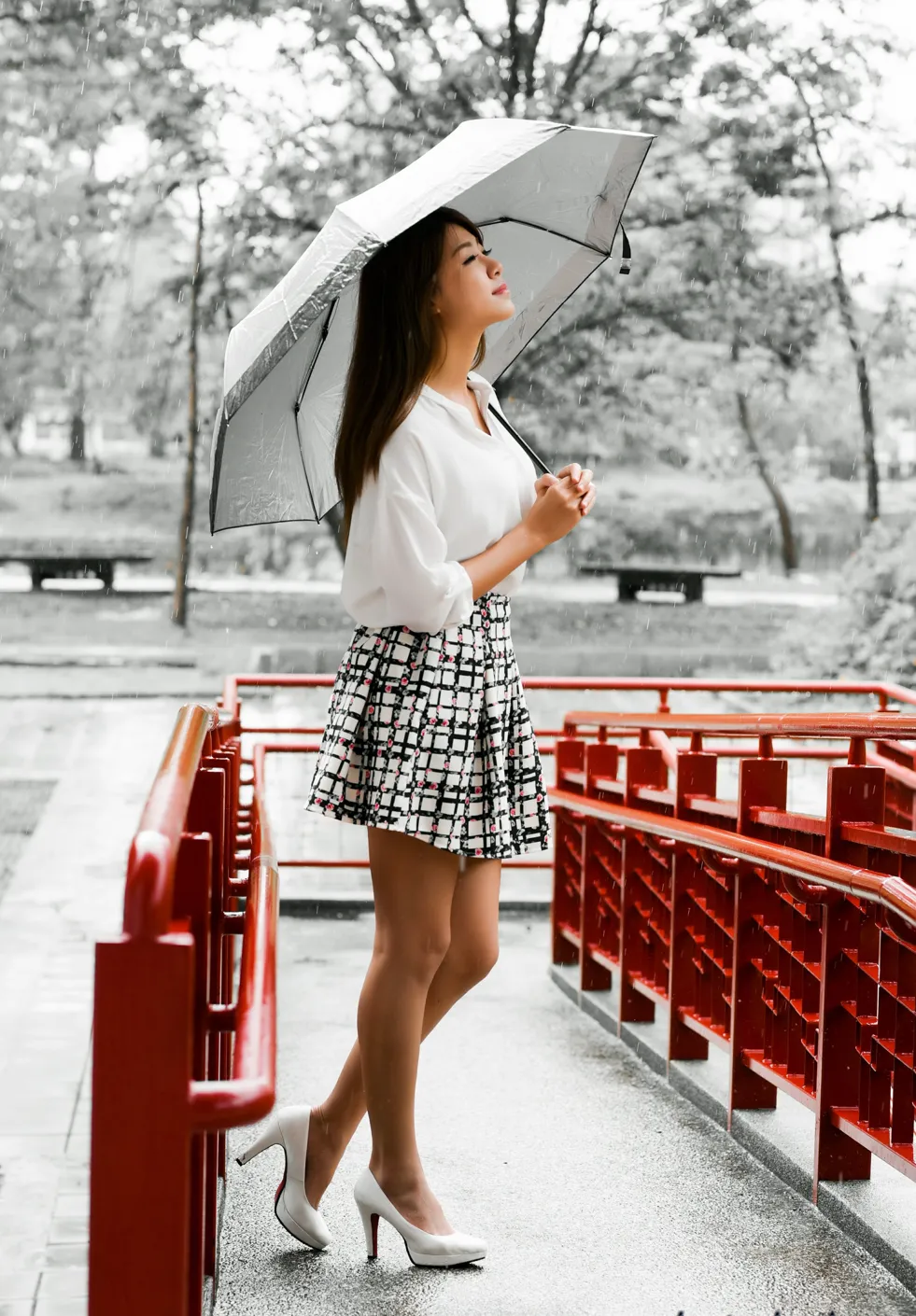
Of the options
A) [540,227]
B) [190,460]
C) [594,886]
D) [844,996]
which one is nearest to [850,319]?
[190,460]

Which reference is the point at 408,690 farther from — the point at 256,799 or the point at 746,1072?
the point at 746,1072

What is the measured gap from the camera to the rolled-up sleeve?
207 centimetres

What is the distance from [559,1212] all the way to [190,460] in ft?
41.2

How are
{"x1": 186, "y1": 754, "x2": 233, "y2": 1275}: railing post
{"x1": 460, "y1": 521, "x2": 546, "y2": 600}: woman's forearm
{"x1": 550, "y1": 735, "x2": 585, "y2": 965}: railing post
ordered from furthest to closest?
1. {"x1": 550, "y1": 735, "x2": 585, "y2": 965}: railing post
2. {"x1": 460, "y1": 521, "x2": 546, "y2": 600}: woman's forearm
3. {"x1": 186, "y1": 754, "x2": 233, "y2": 1275}: railing post

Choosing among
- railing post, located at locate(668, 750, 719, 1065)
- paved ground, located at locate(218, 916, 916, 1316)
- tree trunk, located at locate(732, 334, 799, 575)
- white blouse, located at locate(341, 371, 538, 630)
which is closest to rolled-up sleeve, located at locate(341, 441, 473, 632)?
white blouse, located at locate(341, 371, 538, 630)

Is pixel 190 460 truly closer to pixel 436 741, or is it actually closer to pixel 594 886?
pixel 594 886

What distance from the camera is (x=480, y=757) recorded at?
7.32 feet

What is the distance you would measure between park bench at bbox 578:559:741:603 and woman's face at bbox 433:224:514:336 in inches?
514

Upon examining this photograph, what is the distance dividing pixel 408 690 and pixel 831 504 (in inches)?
532

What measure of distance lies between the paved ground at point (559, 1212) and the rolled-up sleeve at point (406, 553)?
41.0 inches

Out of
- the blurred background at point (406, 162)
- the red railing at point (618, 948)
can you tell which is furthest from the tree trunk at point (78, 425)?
the red railing at point (618, 948)

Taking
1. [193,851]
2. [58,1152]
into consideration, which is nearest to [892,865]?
[193,851]

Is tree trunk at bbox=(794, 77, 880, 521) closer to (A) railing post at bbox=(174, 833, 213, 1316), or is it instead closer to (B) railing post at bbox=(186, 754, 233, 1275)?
(B) railing post at bbox=(186, 754, 233, 1275)

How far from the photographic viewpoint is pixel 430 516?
2.10 meters
